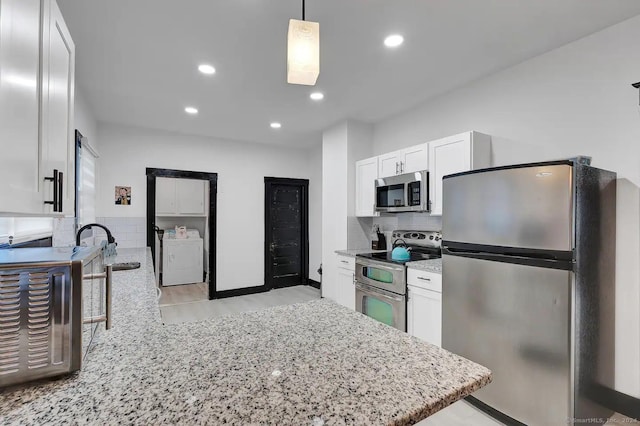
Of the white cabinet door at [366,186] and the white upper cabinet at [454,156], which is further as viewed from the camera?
the white cabinet door at [366,186]

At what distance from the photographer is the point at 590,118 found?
2.20 m

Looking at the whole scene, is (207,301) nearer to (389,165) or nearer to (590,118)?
(389,165)

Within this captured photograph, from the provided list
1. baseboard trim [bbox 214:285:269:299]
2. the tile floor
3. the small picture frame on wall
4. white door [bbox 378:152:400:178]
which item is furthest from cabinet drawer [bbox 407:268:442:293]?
the small picture frame on wall

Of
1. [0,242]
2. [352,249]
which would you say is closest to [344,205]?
[352,249]

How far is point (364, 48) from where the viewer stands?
2.35 meters

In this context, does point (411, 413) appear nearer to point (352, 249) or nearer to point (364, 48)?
point (364, 48)

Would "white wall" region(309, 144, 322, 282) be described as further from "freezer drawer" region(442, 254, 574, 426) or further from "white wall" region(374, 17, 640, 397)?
"freezer drawer" region(442, 254, 574, 426)

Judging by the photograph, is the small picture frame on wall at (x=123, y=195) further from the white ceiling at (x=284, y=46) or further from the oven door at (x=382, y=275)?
the oven door at (x=382, y=275)

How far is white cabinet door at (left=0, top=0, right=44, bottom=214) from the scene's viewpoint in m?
0.80

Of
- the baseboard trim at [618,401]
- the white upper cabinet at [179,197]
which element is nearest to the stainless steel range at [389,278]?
the baseboard trim at [618,401]

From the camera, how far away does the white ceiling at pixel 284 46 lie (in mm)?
1919

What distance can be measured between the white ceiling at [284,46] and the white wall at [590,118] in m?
0.15

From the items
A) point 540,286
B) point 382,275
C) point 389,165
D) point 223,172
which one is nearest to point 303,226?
point 223,172

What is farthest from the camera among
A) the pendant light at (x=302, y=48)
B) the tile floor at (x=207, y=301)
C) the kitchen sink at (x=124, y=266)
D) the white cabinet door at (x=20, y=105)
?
the tile floor at (x=207, y=301)
